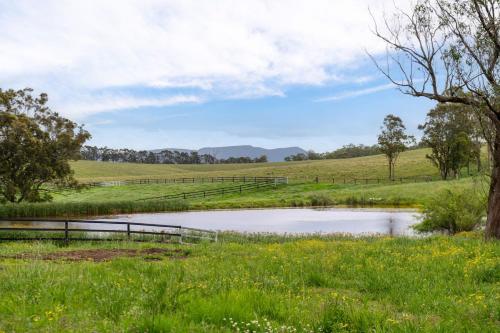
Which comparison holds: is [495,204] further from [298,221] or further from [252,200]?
[252,200]

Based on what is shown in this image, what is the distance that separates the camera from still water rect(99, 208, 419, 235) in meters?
40.3

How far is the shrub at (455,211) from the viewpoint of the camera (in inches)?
1352

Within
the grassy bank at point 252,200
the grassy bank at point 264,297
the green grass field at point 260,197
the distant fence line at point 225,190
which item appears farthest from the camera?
the distant fence line at point 225,190

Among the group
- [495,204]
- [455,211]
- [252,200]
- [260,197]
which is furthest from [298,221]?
[260,197]

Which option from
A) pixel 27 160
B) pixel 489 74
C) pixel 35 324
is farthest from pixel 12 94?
pixel 35 324

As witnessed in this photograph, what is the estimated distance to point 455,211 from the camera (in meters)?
34.4

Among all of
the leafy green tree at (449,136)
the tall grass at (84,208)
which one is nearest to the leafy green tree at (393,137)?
the leafy green tree at (449,136)

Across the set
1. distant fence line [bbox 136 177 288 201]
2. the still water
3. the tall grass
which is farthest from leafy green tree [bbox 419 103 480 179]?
the tall grass

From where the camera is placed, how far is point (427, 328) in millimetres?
6004

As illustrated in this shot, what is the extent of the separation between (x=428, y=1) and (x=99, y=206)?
48.6 metres

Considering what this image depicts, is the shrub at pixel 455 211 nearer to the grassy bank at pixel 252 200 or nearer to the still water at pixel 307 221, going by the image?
the still water at pixel 307 221

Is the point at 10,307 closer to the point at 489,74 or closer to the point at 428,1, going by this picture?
the point at 489,74

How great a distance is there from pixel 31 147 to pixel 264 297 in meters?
45.7

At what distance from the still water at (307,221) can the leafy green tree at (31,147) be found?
9602mm
